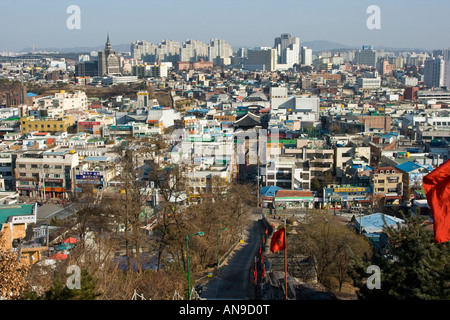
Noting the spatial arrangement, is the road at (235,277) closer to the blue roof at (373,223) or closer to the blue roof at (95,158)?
the blue roof at (373,223)

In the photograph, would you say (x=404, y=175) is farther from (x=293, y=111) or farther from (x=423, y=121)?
(x=293, y=111)

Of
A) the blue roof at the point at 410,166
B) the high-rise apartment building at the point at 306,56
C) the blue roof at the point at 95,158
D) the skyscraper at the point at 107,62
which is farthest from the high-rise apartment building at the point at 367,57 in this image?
the blue roof at the point at 95,158

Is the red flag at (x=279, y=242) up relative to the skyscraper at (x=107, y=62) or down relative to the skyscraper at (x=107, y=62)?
down

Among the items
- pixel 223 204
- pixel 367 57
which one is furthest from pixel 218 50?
pixel 223 204

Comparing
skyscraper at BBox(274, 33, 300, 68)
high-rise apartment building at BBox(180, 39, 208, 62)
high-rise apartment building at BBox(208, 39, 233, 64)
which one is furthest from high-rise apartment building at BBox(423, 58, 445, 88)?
Result: high-rise apartment building at BBox(180, 39, 208, 62)

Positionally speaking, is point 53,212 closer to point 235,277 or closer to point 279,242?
point 235,277

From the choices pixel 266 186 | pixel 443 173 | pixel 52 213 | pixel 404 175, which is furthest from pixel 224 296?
pixel 404 175

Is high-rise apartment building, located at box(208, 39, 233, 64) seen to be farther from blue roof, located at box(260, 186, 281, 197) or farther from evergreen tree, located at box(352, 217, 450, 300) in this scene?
evergreen tree, located at box(352, 217, 450, 300)
